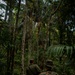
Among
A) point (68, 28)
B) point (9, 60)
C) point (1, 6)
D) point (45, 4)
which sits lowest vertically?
point (9, 60)

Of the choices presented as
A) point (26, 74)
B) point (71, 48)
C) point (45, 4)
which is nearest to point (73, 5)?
point (71, 48)

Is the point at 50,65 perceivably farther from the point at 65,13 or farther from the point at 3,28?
the point at 3,28

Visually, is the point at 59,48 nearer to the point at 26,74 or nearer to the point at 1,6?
the point at 26,74

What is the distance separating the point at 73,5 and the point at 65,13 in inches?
19.1

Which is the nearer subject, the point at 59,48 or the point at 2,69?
the point at 59,48

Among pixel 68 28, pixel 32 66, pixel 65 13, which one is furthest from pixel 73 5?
pixel 32 66

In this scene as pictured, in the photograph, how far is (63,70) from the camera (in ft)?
37.3

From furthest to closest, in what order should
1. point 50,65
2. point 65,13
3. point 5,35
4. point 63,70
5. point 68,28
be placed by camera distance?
point 63,70
point 5,35
point 50,65
point 68,28
point 65,13

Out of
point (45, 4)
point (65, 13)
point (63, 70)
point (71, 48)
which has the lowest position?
point (63, 70)

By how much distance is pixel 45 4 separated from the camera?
1443cm

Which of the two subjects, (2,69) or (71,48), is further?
(2,69)

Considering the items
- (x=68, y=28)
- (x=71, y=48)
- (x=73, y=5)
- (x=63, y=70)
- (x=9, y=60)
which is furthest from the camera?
(x=63, y=70)

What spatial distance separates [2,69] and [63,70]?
12.7ft

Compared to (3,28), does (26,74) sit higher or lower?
lower
